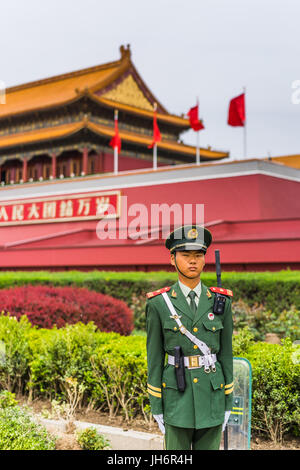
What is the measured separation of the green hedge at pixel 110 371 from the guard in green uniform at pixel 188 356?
4.13ft

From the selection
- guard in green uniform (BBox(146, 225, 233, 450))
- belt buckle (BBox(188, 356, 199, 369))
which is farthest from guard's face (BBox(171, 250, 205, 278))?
belt buckle (BBox(188, 356, 199, 369))

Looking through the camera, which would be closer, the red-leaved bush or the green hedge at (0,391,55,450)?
the green hedge at (0,391,55,450)

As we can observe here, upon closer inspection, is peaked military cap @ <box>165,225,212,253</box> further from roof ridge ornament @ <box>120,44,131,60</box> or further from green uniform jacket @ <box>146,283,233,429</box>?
roof ridge ornament @ <box>120,44,131,60</box>

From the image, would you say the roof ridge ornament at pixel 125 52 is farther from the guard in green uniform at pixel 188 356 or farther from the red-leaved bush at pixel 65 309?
the guard in green uniform at pixel 188 356

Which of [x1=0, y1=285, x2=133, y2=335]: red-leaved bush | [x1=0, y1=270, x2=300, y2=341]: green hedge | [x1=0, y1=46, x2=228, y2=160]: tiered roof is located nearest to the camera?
[x1=0, y1=285, x2=133, y2=335]: red-leaved bush

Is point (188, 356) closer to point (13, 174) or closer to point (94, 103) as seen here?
point (94, 103)

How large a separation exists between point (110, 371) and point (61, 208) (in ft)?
42.1

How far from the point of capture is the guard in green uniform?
240cm

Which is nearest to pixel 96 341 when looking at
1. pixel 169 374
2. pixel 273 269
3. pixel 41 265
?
pixel 169 374

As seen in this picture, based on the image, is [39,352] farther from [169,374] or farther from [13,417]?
[169,374]

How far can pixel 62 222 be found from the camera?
16.3 m

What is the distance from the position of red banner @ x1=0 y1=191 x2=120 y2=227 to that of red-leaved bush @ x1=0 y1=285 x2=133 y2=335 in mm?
8342

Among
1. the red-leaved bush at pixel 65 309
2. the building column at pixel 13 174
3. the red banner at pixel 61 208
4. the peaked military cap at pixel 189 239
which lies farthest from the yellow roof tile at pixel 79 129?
the peaked military cap at pixel 189 239
